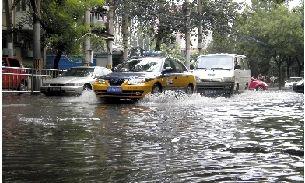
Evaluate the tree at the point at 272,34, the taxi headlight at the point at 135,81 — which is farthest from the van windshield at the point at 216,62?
the tree at the point at 272,34

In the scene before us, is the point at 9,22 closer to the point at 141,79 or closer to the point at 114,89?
the point at 114,89

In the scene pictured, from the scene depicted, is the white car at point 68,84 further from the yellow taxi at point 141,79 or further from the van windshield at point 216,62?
the van windshield at point 216,62

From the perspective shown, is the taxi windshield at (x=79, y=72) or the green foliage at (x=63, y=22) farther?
the green foliage at (x=63, y=22)

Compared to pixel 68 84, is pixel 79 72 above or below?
above

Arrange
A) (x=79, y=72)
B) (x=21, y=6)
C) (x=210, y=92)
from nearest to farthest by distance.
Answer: (x=79, y=72) < (x=210, y=92) < (x=21, y=6)

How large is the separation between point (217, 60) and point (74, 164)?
1779 centimetres

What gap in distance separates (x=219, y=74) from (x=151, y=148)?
1558cm

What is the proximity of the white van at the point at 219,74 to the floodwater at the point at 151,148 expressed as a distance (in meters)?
10.5

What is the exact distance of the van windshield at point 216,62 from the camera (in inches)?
896

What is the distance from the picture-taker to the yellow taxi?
1571 centimetres

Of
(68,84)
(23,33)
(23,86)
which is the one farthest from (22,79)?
(23,33)

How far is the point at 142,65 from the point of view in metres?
17.0

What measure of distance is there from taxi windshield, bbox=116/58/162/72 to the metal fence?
5.11m

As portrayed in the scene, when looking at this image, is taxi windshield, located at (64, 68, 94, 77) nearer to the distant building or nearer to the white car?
the white car
